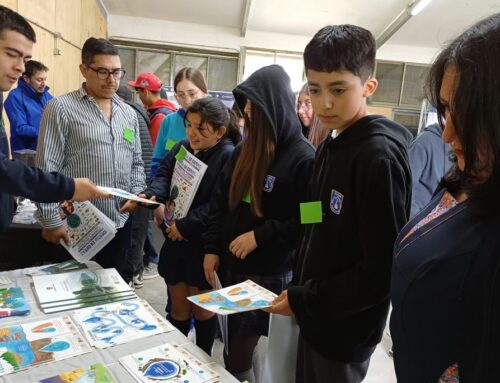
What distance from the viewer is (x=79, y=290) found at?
4.03 feet

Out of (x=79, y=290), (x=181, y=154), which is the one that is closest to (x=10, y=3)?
(x=181, y=154)

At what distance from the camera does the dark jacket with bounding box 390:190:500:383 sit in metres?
0.52

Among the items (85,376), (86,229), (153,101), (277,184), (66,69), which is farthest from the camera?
(66,69)

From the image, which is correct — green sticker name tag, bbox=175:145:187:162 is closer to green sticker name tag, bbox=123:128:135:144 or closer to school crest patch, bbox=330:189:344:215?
green sticker name tag, bbox=123:128:135:144

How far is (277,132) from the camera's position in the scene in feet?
4.49

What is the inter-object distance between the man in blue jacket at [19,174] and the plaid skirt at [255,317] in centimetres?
67

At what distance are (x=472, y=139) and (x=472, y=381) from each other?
351 millimetres

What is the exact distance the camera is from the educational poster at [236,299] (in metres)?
0.98

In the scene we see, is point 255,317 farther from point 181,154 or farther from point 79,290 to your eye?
point 181,154

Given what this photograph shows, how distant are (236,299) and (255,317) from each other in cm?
36

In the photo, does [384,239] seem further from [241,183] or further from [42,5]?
[42,5]

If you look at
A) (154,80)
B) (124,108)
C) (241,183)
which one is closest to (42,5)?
(154,80)

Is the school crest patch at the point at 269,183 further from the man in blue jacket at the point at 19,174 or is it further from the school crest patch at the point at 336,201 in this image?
the man in blue jacket at the point at 19,174

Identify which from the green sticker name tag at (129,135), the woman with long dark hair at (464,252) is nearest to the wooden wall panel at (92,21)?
the green sticker name tag at (129,135)
